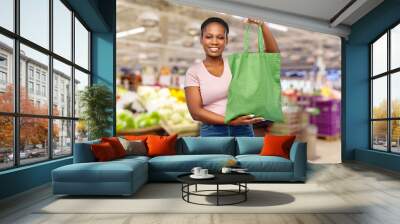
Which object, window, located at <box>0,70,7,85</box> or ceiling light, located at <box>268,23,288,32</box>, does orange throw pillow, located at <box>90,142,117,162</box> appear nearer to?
window, located at <box>0,70,7,85</box>

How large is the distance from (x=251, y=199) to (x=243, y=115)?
3361 mm

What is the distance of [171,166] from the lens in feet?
19.0

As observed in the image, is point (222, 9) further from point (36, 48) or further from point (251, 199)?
point (251, 199)

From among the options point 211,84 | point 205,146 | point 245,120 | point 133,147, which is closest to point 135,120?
point 211,84

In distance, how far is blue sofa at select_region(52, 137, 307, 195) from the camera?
4672 millimetres

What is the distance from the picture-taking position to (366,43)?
932 centimetres

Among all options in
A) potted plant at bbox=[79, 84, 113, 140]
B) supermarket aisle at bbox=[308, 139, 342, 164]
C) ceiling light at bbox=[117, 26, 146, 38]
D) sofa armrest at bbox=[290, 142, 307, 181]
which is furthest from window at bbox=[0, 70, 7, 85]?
supermarket aisle at bbox=[308, 139, 342, 164]

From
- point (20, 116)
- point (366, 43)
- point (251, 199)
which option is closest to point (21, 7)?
point (20, 116)

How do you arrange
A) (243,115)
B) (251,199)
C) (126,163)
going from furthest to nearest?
1. (243,115)
2. (126,163)
3. (251,199)

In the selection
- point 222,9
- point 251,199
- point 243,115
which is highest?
point 222,9

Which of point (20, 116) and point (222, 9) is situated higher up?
point (222, 9)

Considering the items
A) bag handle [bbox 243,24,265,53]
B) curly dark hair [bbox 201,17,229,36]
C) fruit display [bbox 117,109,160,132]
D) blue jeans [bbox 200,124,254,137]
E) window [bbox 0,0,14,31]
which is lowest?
blue jeans [bbox 200,124,254,137]

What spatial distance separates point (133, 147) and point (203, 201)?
225 centimetres

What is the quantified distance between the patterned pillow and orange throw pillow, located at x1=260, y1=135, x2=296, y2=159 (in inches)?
74.4
